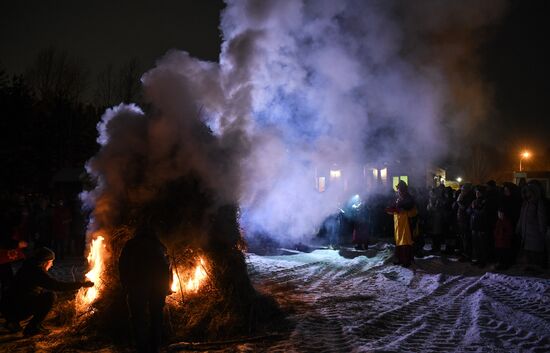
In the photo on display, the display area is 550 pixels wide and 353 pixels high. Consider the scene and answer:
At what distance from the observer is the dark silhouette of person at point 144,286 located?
17.8 ft

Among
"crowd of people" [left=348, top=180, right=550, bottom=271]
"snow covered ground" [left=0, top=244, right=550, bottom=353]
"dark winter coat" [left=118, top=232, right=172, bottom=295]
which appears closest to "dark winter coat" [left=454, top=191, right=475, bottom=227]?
"crowd of people" [left=348, top=180, right=550, bottom=271]

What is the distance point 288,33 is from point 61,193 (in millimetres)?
19456

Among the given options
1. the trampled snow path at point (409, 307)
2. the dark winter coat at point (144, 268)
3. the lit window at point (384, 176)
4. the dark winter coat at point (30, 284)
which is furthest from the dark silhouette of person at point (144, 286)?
the lit window at point (384, 176)

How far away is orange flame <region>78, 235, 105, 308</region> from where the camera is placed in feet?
22.9

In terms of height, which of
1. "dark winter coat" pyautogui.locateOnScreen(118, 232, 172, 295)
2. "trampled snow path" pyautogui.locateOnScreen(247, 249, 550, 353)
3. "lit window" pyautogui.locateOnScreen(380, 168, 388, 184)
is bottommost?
"trampled snow path" pyautogui.locateOnScreen(247, 249, 550, 353)

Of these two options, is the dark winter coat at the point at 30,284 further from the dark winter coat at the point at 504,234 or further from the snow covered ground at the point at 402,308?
the dark winter coat at the point at 504,234

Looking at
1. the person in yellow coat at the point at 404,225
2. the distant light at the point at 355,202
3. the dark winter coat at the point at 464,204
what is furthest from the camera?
the distant light at the point at 355,202

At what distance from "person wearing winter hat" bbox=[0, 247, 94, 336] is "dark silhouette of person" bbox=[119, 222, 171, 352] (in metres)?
1.42

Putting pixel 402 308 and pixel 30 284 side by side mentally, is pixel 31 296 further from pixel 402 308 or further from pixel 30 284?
pixel 402 308

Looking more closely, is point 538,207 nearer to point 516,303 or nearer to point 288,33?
point 516,303

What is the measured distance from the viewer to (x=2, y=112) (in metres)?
23.1

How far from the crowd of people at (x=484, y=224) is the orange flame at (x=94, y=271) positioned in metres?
7.29

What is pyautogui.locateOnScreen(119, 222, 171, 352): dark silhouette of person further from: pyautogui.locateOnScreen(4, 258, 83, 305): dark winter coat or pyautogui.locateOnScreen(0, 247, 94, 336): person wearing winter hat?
pyautogui.locateOnScreen(4, 258, 83, 305): dark winter coat

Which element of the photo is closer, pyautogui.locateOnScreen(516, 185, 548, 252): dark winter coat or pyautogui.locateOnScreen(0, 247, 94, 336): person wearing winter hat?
pyautogui.locateOnScreen(0, 247, 94, 336): person wearing winter hat
